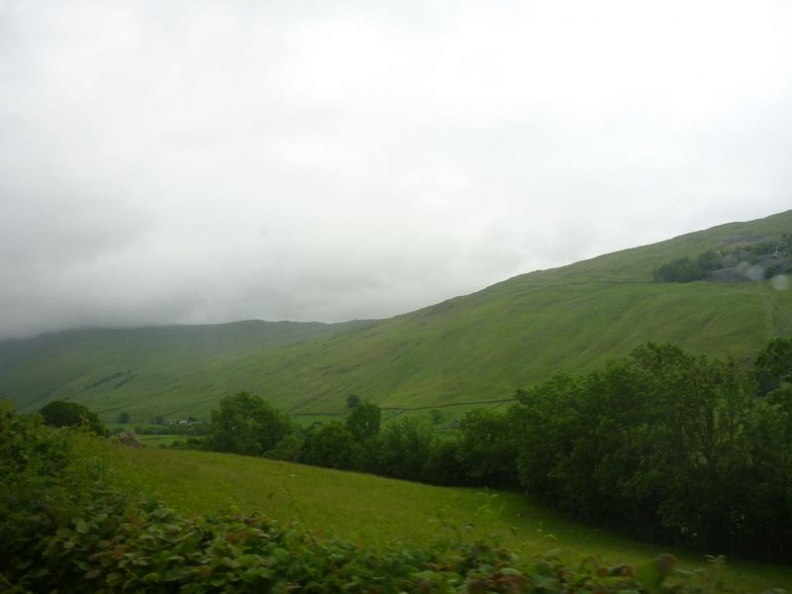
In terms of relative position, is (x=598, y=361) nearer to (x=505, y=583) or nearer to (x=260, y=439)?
(x=260, y=439)

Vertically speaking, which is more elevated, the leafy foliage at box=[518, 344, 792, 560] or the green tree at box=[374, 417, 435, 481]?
the leafy foliage at box=[518, 344, 792, 560]

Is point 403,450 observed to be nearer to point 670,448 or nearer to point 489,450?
point 489,450

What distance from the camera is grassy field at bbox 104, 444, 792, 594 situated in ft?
26.5

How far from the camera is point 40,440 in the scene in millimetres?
9383

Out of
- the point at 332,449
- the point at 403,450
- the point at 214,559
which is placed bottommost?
the point at 403,450

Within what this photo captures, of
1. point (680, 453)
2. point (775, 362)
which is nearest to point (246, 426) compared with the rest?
point (680, 453)

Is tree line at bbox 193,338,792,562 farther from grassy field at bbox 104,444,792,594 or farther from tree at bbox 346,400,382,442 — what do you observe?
tree at bbox 346,400,382,442

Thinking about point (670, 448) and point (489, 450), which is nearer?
point (670, 448)

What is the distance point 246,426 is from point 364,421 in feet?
50.9

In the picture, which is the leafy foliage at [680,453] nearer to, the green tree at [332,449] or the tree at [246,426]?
the green tree at [332,449]

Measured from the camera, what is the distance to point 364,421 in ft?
271

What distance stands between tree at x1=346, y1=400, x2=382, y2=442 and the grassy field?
30018mm

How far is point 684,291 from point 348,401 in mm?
111780

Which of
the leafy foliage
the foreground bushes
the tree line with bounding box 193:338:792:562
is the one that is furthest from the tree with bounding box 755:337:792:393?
the foreground bushes
